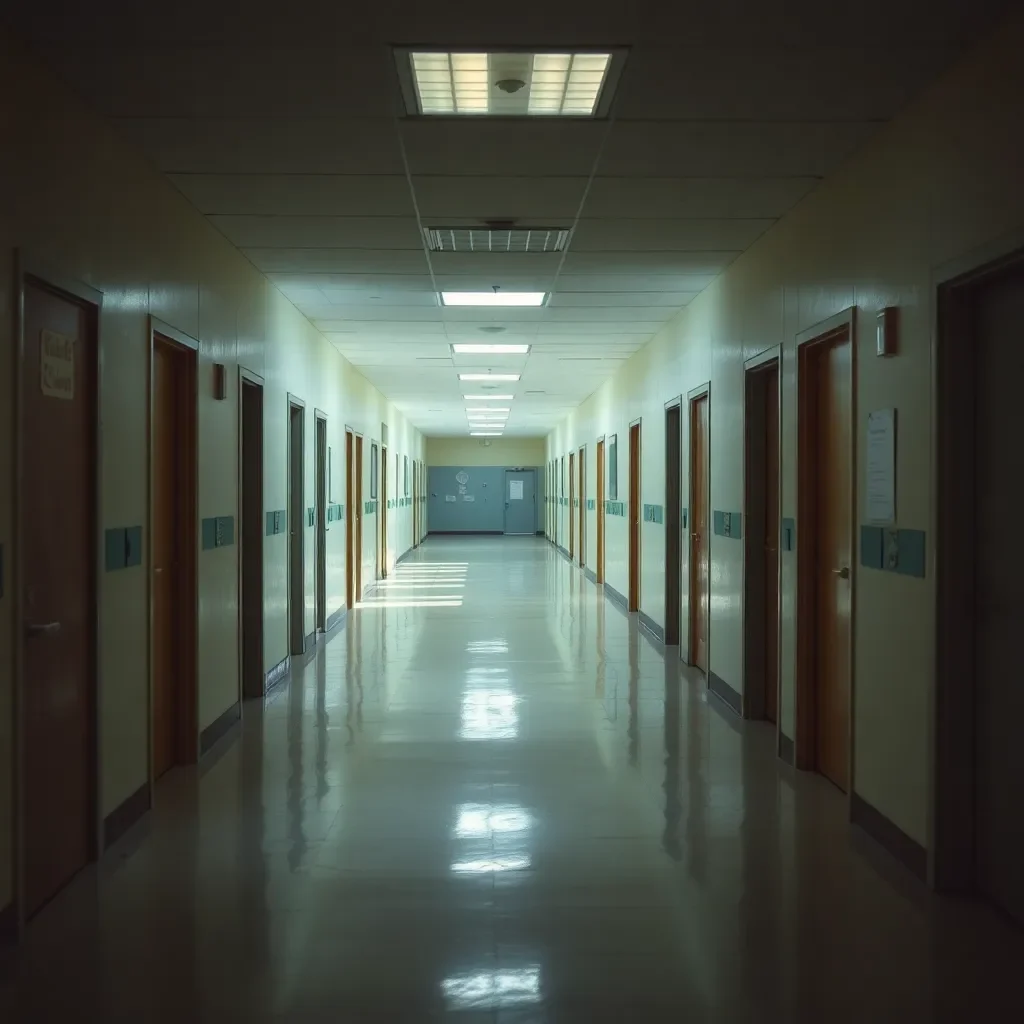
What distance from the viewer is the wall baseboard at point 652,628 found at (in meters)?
8.99

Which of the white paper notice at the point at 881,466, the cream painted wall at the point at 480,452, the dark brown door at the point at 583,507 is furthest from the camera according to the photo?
the cream painted wall at the point at 480,452

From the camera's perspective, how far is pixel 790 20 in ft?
10.1

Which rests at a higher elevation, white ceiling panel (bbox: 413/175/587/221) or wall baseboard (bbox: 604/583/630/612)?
white ceiling panel (bbox: 413/175/587/221)

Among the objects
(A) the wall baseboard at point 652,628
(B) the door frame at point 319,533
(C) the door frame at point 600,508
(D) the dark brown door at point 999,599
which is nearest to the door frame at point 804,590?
(D) the dark brown door at point 999,599

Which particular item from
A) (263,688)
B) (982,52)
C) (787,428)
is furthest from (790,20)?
(263,688)

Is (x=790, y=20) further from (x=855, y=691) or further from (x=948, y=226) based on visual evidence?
(x=855, y=691)

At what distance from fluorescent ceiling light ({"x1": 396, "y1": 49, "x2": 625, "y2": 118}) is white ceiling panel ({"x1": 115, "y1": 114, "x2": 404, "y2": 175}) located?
344 millimetres

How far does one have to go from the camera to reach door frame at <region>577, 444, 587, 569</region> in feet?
55.0

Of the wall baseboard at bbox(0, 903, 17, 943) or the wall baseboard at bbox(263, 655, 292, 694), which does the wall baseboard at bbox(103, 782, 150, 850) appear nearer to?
the wall baseboard at bbox(0, 903, 17, 943)

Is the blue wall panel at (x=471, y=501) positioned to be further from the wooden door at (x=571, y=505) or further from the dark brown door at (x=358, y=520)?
the dark brown door at (x=358, y=520)

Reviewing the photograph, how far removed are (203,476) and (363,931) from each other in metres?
2.89

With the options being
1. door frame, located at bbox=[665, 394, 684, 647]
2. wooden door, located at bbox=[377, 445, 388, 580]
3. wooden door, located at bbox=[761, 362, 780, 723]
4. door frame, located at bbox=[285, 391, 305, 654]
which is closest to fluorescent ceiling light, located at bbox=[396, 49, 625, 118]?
wooden door, located at bbox=[761, 362, 780, 723]

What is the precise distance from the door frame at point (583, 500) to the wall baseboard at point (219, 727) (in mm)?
11117

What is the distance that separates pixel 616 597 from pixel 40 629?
376 inches
